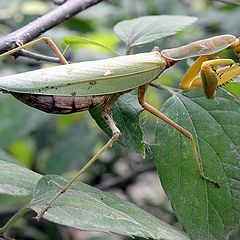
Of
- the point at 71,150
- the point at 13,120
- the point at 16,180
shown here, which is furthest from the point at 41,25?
the point at 71,150

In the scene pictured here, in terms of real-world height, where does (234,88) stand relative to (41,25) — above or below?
below

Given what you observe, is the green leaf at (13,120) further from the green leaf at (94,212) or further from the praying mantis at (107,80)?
the green leaf at (94,212)

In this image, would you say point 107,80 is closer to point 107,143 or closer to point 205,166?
point 107,143

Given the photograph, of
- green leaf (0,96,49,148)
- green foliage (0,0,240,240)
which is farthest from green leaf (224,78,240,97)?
green leaf (0,96,49,148)

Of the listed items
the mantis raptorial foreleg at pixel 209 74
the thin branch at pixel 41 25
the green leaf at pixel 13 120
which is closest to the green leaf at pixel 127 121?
the mantis raptorial foreleg at pixel 209 74

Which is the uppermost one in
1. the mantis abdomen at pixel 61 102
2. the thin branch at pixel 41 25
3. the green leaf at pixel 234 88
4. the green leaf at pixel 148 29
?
the thin branch at pixel 41 25

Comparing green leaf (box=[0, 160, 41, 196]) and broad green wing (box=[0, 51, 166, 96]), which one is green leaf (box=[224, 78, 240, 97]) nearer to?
broad green wing (box=[0, 51, 166, 96])

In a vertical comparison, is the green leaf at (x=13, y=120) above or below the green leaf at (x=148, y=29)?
below
